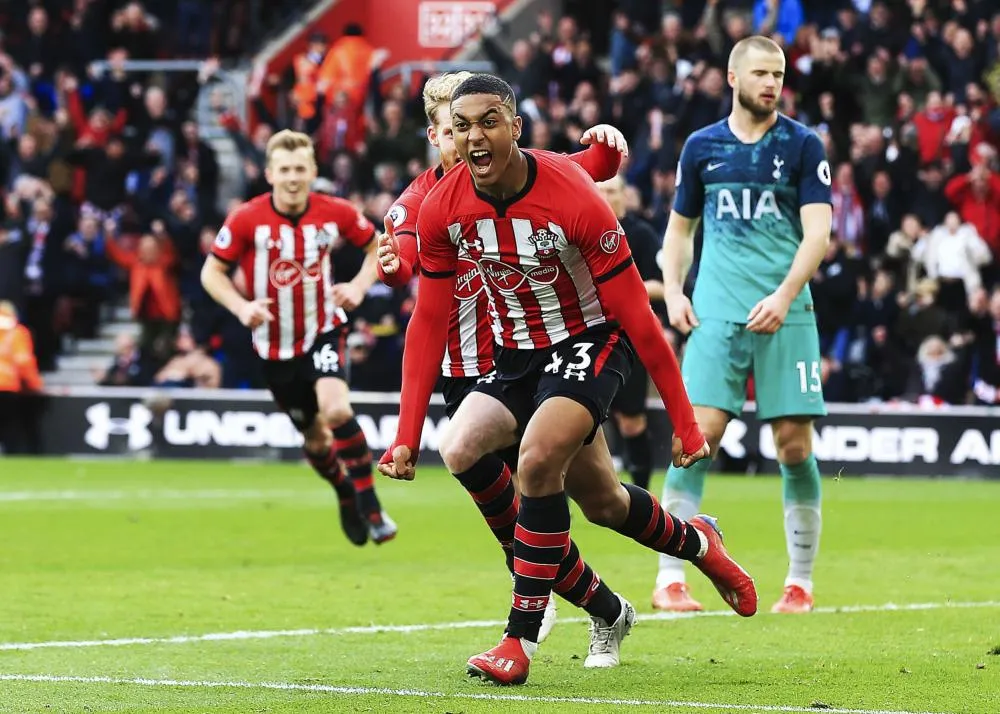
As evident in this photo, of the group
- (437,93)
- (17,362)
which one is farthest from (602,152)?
(17,362)

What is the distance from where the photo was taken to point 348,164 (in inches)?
851

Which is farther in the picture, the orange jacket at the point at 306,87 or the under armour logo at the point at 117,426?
the orange jacket at the point at 306,87

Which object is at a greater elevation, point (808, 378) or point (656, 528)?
point (808, 378)

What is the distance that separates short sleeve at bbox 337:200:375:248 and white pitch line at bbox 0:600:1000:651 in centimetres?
404

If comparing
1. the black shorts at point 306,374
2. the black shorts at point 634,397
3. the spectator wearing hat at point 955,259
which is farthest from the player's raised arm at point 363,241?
the spectator wearing hat at point 955,259

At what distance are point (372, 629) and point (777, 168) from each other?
105 inches

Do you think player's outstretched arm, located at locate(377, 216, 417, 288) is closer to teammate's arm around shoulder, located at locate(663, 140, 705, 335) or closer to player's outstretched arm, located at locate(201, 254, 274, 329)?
teammate's arm around shoulder, located at locate(663, 140, 705, 335)

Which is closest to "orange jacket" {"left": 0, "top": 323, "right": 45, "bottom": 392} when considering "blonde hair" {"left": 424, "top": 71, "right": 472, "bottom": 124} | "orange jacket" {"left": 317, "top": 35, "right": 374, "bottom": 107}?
"orange jacket" {"left": 317, "top": 35, "right": 374, "bottom": 107}

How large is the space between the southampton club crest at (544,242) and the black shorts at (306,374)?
5.11 meters

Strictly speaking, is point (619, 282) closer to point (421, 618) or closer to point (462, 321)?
point (462, 321)

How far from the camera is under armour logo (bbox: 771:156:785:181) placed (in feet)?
26.5

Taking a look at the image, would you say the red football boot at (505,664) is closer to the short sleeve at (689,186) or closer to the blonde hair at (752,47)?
the short sleeve at (689,186)

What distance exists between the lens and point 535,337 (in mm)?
6426

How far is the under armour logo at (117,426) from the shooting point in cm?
1955
